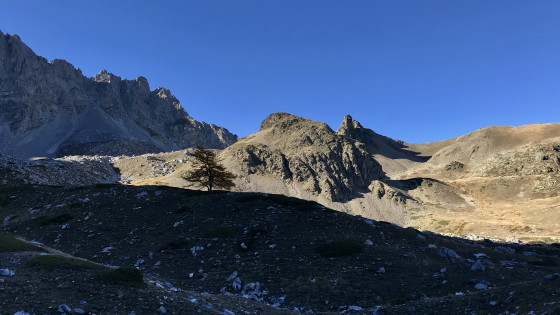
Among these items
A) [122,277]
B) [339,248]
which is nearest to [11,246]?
[122,277]

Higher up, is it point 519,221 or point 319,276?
point 319,276

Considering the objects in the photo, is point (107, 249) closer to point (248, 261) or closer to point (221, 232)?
point (221, 232)

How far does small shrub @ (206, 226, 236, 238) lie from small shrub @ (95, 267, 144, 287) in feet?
45.7

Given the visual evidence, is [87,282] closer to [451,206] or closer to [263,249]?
[263,249]

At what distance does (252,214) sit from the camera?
3266 cm

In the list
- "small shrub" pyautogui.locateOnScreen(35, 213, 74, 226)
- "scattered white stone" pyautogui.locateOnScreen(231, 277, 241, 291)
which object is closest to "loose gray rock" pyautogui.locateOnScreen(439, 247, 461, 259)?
"scattered white stone" pyautogui.locateOnScreen(231, 277, 241, 291)

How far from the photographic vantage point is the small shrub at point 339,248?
24.6 meters

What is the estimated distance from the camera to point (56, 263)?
1462 centimetres

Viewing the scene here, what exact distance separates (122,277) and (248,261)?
1122 cm

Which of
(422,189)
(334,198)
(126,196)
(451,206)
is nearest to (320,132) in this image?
(334,198)

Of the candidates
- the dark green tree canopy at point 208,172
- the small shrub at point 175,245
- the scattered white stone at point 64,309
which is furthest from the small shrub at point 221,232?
the dark green tree canopy at point 208,172

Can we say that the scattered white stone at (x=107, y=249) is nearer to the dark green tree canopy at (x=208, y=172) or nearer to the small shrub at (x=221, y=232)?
the small shrub at (x=221, y=232)

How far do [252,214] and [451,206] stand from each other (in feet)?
534

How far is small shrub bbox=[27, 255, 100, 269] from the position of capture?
14.3 meters
